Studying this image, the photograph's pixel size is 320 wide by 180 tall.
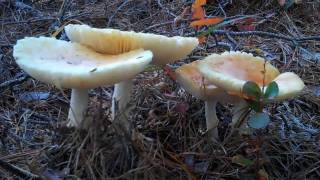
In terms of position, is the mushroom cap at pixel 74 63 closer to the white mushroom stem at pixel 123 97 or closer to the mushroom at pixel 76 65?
the mushroom at pixel 76 65

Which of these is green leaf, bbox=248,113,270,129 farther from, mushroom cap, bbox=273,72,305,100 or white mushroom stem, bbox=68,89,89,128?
white mushroom stem, bbox=68,89,89,128

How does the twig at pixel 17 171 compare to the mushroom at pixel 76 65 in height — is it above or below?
below

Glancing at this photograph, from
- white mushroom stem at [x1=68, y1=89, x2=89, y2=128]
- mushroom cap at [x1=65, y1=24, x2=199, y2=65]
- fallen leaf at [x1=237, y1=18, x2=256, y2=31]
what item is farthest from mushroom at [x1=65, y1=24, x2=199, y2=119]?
fallen leaf at [x1=237, y1=18, x2=256, y2=31]

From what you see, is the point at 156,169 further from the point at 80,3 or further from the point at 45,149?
the point at 80,3

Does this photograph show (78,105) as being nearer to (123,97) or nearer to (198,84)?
(123,97)

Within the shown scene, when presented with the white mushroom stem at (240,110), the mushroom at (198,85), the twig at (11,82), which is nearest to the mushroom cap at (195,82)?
the mushroom at (198,85)

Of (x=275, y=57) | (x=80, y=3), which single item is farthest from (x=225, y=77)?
(x=80, y=3)
